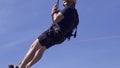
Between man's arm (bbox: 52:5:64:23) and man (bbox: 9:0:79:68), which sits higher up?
man's arm (bbox: 52:5:64:23)

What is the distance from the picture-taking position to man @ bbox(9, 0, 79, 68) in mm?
14297

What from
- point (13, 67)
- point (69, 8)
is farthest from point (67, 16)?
point (13, 67)

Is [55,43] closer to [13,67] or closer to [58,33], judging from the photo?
[58,33]

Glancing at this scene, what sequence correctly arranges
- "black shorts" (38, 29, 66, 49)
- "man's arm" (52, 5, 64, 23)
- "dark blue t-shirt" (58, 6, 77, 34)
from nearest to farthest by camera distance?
"man's arm" (52, 5, 64, 23), "dark blue t-shirt" (58, 6, 77, 34), "black shorts" (38, 29, 66, 49)

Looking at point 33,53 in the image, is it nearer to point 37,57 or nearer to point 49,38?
point 37,57

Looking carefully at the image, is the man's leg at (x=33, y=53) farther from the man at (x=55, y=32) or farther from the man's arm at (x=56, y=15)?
the man's arm at (x=56, y=15)

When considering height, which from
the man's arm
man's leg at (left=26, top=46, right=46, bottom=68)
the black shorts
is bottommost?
man's leg at (left=26, top=46, right=46, bottom=68)

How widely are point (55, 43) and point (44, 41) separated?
395 millimetres

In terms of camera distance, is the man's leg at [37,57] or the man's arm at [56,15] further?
the man's leg at [37,57]

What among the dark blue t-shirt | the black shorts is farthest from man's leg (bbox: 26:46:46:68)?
the dark blue t-shirt

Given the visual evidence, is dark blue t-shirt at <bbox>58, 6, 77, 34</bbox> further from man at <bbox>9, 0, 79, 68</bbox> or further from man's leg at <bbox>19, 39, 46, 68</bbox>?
man's leg at <bbox>19, 39, 46, 68</bbox>

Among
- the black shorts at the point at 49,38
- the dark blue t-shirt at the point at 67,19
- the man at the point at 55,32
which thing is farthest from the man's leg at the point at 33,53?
the dark blue t-shirt at the point at 67,19

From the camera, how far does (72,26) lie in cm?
1452

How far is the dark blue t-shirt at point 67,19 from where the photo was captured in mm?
14289
